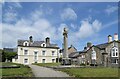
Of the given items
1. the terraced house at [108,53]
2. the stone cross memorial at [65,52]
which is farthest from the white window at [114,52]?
the stone cross memorial at [65,52]

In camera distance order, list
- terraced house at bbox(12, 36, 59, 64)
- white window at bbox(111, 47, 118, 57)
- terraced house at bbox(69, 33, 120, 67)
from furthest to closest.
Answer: terraced house at bbox(12, 36, 59, 64) → white window at bbox(111, 47, 118, 57) → terraced house at bbox(69, 33, 120, 67)

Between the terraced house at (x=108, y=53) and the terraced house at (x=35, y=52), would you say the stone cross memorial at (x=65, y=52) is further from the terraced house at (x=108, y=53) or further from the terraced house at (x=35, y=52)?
the terraced house at (x=35, y=52)

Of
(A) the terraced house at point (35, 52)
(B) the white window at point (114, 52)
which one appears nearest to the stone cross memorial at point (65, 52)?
(B) the white window at point (114, 52)

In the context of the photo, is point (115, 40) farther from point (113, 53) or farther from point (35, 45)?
point (35, 45)

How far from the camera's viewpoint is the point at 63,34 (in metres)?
40.7

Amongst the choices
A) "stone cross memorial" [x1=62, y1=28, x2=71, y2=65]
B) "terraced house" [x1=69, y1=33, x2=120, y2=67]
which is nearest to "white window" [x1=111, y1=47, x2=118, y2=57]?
"terraced house" [x1=69, y1=33, x2=120, y2=67]

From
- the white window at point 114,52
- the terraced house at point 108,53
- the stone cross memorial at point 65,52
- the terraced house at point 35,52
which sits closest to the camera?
the stone cross memorial at point 65,52

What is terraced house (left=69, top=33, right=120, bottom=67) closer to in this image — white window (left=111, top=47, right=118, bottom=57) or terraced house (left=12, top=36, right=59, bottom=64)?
white window (left=111, top=47, right=118, bottom=57)

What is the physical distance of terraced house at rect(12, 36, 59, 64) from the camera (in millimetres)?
62531

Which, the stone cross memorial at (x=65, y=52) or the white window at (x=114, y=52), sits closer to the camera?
the stone cross memorial at (x=65, y=52)

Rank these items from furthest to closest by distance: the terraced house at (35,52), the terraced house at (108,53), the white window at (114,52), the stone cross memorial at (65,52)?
the terraced house at (35,52), the white window at (114,52), the terraced house at (108,53), the stone cross memorial at (65,52)

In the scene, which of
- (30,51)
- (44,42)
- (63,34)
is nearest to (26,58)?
(30,51)

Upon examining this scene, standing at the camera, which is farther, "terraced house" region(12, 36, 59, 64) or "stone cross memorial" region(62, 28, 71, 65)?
"terraced house" region(12, 36, 59, 64)

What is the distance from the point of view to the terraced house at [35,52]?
62.5 meters
